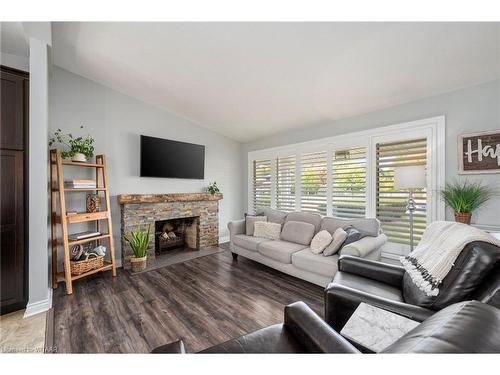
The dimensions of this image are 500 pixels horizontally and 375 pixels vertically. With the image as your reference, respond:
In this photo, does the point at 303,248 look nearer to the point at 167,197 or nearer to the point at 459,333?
the point at 459,333

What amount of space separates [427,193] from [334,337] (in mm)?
2618

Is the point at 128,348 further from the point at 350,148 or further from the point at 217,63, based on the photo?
the point at 350,148

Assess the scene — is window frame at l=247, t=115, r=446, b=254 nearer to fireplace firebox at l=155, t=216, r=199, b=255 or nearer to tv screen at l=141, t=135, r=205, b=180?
tv screen at l=141, t=135, r=205, b=180

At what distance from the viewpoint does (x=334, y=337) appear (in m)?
0.94

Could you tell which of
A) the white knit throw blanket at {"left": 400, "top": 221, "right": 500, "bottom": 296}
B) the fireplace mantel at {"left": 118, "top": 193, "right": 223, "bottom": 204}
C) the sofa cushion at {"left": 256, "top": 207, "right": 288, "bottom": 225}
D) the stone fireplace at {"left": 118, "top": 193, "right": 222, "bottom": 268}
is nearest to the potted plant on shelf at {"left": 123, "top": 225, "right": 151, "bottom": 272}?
the stone fireplace at {"left": 118, "top": 193, "right": 222, "bottom": 268}

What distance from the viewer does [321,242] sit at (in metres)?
2.72

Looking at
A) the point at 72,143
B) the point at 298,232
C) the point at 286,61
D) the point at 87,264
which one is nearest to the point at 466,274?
the point at 298,232

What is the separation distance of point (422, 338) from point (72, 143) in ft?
12.8

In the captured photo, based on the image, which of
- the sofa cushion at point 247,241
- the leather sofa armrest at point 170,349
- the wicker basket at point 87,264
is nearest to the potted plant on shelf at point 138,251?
the wicker basket at point 87,264

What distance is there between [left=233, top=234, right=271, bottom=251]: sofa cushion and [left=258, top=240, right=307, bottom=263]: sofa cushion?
111mm

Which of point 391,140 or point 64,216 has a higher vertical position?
point 391,140
